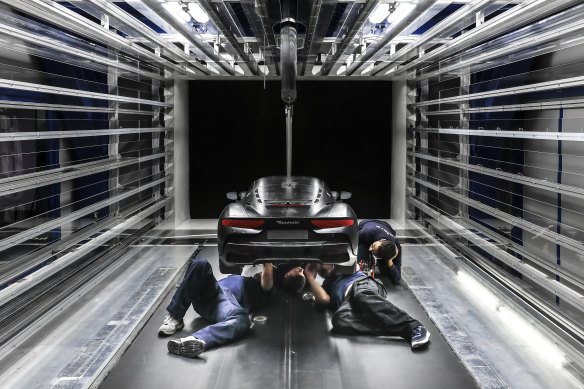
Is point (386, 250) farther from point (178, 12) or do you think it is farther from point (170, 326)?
point (178, 12)

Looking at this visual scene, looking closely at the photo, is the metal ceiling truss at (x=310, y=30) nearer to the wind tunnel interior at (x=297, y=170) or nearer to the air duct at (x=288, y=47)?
the wind tunnel interior at (x=297, y=170)

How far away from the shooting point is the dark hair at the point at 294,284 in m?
4.99

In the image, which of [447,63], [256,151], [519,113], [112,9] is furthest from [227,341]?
[256,151]

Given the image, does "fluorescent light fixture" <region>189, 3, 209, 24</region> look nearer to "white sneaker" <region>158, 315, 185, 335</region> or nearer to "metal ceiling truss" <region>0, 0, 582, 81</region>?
"metal ceiling truss" <region>0, 0, 582, 81</region>

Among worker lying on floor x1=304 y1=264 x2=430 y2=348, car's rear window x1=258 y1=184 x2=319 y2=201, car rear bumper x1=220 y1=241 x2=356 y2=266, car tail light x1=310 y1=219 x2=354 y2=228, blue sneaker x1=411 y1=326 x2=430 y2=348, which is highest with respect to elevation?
car's rear window x1=258 y1=184 x2=319 y2=201

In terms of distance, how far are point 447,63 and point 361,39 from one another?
5.50 ft

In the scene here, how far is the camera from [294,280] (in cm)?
505

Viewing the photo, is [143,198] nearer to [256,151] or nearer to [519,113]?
[256,151]

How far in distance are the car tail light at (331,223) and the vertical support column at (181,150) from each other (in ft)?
15.1

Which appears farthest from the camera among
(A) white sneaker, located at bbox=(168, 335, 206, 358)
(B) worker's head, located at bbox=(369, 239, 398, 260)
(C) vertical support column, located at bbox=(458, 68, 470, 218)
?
(C) vertical support column, located at bbox=(458, 68, 470, 218)

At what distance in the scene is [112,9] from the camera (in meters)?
4.93

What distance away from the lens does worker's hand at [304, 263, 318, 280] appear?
4.99 m

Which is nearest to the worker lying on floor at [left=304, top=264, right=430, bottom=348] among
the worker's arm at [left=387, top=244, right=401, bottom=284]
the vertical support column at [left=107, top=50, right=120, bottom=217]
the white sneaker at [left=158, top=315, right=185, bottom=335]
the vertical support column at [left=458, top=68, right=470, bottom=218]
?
the worker's arm at [left=387, top=244, right=401, bottom=284]

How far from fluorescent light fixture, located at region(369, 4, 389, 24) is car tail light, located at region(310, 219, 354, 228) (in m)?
1.96
